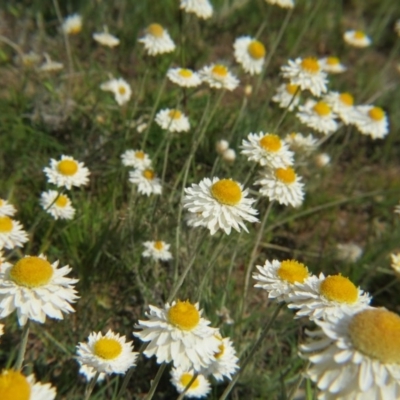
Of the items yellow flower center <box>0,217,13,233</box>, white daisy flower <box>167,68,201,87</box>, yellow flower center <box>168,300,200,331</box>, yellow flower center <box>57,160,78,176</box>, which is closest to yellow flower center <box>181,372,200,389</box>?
yellow flower center <box>168,300,200,331</box>

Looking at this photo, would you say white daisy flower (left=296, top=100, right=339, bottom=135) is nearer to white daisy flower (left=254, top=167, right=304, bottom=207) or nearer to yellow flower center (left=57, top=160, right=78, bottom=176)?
white daisy flower (left=254, top=167, right=304, bottom=207)

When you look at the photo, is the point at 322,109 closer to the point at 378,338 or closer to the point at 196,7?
the point at 196,7

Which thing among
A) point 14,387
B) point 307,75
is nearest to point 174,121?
→ point 307,75

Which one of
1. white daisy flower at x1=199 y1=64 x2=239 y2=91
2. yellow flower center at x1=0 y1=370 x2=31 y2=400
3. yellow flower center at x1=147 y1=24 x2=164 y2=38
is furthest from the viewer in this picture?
yellow flower center at x1=147 y1=24 x2=164 y2=38

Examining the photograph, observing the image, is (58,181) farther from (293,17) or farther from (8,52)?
(293,17)

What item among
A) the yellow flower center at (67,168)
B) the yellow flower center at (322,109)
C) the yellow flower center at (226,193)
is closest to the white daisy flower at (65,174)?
the yellow flower center at (67,168)

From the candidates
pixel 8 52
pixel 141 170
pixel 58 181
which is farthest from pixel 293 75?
pixel 8 52

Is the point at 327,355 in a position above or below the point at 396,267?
below
